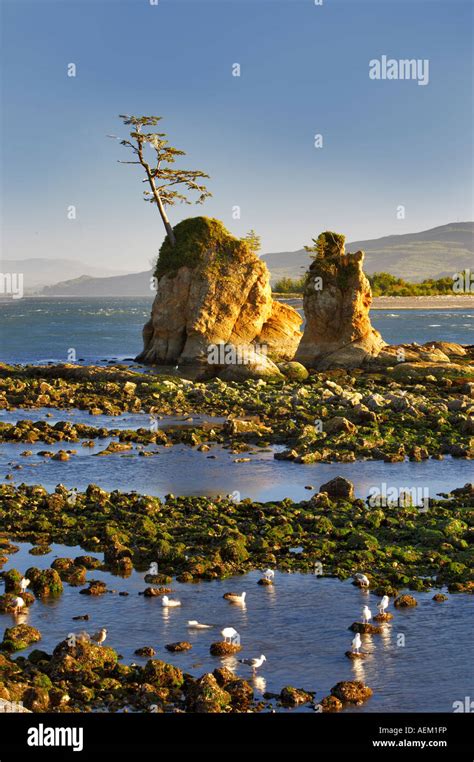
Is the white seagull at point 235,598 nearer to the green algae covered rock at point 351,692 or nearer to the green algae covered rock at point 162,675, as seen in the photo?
the green algae covered rock at point 162,675

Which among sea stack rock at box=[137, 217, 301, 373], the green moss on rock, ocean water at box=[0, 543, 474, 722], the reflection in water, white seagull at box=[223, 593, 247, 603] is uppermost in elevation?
the green moss on rock

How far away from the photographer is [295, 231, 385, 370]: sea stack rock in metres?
63.6

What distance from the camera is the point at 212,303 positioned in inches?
2566

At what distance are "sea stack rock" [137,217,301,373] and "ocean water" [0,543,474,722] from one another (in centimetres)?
4309

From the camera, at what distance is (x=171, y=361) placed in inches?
2653

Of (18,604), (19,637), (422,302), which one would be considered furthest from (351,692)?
(422,302)

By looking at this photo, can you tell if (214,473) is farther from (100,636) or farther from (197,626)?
(100,636)

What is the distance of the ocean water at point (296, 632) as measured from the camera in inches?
639

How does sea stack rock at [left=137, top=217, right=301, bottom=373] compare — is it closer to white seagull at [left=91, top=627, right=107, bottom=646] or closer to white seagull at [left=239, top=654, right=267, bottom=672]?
white seagull at [left=91, top=627, right=107, bottom=646]

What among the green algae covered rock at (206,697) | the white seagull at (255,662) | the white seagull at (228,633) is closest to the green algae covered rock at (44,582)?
the white seagull at (228,633)

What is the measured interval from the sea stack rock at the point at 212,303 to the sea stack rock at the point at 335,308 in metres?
3.62

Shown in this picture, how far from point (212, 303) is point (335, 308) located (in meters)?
8.31
